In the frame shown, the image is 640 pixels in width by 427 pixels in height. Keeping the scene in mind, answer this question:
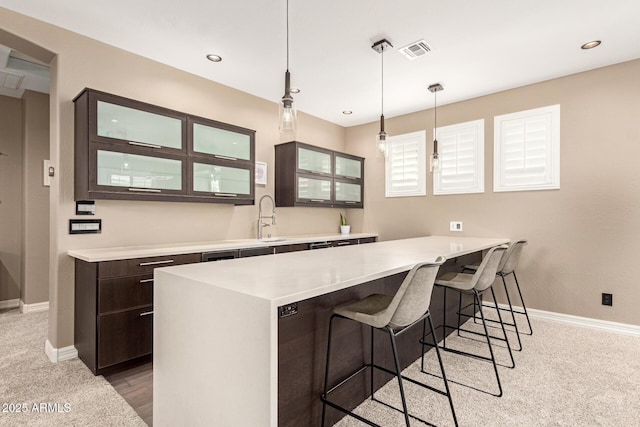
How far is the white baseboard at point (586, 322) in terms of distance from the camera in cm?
320

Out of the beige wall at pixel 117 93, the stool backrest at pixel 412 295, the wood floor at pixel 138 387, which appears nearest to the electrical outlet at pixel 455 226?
the beige wall at pixel 117 93

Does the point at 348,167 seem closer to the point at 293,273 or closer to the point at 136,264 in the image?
the point at 136,264

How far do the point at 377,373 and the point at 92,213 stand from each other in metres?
2.67

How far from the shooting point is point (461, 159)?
4316 millimetres

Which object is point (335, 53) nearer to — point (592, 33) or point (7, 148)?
point (592, 33)

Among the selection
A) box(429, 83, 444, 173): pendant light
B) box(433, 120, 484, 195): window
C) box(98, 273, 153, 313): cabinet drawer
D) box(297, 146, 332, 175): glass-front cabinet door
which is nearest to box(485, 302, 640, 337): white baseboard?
box(433, 120, 484, 195): window

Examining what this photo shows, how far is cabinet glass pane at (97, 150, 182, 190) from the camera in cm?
267

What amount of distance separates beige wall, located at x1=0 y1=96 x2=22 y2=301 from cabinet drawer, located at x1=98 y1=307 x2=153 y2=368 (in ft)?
9.72

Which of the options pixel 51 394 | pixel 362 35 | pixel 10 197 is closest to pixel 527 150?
pixel 362 35

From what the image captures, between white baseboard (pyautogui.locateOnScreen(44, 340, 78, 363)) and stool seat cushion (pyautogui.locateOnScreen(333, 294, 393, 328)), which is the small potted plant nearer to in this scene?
stool seat cushion (pyautogui.locateOnScreen(333, 294, 393, 328))

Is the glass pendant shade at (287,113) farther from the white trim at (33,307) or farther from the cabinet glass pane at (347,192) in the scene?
the white trim at (33,307)

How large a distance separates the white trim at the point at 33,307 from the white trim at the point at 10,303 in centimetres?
18

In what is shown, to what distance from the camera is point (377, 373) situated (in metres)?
2.14

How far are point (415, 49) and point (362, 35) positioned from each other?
555 mm
